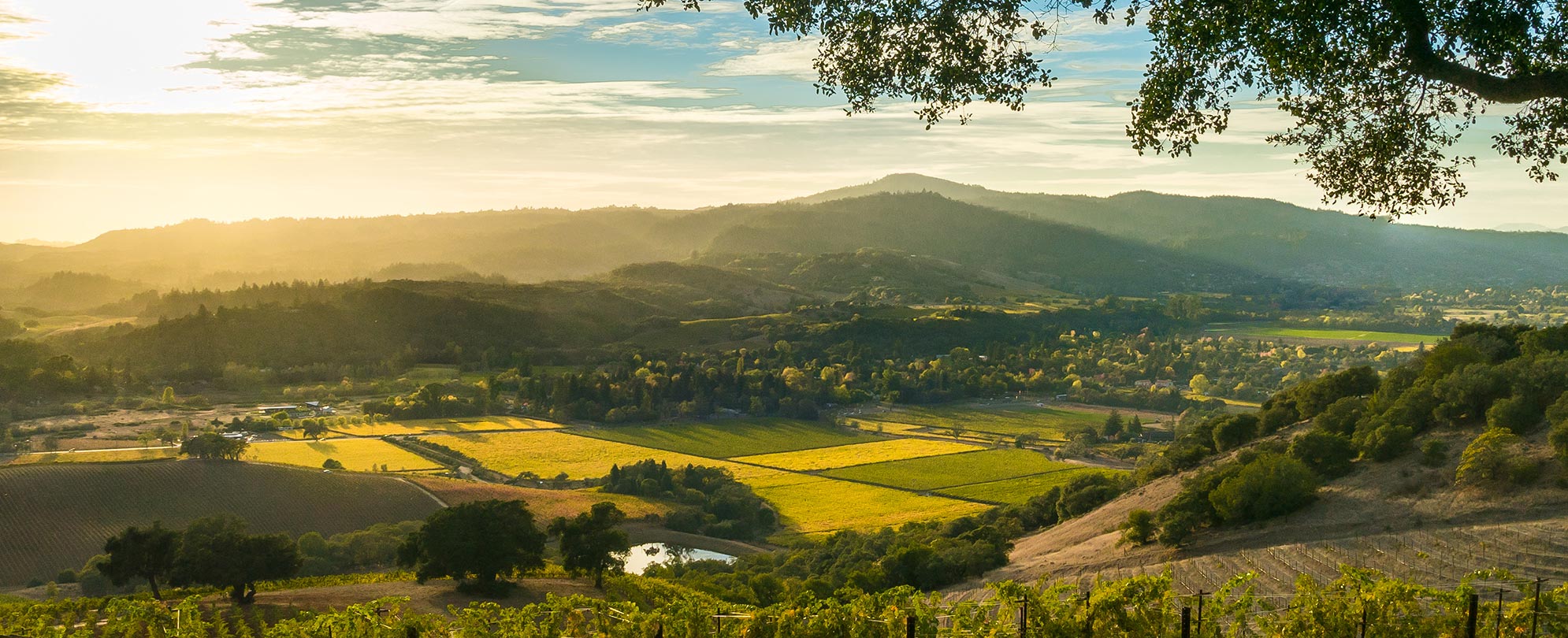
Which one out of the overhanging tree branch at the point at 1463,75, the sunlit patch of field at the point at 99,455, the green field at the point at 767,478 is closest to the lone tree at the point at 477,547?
the green field at the point at 767,478

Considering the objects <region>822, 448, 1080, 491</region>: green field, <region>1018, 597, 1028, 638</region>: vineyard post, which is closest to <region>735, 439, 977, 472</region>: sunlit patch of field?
<region>822, 448, 1080, 491</region>: green field

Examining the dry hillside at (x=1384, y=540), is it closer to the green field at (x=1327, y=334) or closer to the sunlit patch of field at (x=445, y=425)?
the sunlit patch of field at (x=445, y=425)

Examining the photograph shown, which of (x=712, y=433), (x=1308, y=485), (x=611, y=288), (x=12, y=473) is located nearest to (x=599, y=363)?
(x=712, y=433)

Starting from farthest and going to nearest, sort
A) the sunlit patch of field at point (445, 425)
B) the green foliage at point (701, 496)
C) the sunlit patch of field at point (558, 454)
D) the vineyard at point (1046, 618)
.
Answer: the sunlit patch of field at point (445, 425) < the sunlit patch of field at point (558, 454) < the green foliage at point (701, 496) < the vineyard at point (1046, 618)

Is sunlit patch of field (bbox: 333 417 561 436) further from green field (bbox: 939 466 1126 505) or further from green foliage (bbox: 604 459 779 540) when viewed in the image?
green field (bbox: 939 466 1126 505)

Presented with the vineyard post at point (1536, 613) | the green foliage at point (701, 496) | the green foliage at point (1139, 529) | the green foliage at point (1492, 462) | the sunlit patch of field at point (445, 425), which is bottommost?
the sunlit patch of field at point (445, 425)
